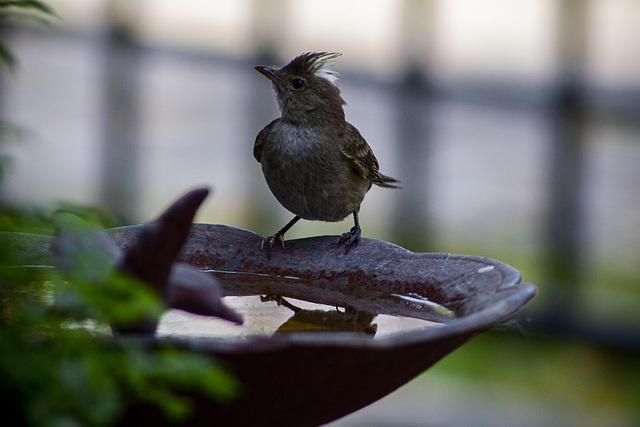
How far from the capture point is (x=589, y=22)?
20.5 feet

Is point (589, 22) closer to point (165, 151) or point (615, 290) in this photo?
point (615, 290)

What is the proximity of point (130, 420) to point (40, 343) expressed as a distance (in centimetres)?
40

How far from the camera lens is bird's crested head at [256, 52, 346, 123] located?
3.28 meters

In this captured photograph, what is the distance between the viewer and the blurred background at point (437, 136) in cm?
632

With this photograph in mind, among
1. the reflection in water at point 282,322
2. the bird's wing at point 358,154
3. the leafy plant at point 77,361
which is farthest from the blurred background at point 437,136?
the leafy plant at point 77,361

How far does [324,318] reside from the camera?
225cm

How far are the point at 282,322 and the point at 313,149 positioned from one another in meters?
1.11

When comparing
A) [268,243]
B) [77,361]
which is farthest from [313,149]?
[77,361]

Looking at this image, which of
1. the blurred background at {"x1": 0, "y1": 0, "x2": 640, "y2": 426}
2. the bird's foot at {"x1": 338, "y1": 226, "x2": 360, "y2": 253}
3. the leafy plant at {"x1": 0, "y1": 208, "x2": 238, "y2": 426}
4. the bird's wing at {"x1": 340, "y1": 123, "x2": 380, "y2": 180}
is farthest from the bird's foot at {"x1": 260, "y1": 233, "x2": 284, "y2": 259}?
the blurred background at {"x1": 0, "y1": 0, "x2": 640, "y2": 426}

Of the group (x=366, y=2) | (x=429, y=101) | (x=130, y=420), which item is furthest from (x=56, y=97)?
(x=130, y=420)

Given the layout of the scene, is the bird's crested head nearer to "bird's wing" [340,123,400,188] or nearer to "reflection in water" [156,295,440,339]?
"bird's wing" [340,123,400,188]

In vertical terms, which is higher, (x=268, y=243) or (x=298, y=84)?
(x=298, y=84)

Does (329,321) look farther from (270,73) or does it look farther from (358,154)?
(270,73)

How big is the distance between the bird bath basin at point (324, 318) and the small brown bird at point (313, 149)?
40 centimetres
